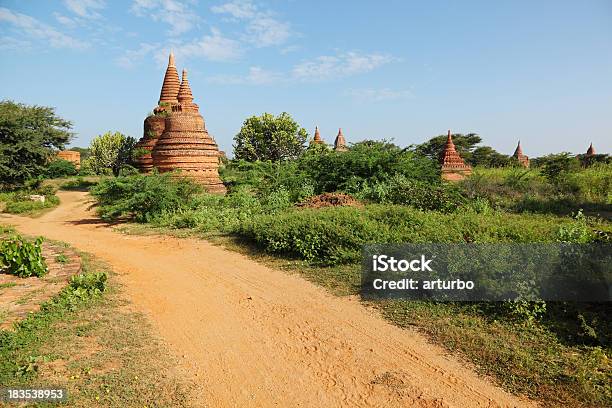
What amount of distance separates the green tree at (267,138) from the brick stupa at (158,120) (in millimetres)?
12701

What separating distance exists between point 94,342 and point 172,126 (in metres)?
13.8

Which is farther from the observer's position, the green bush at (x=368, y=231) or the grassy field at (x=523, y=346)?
the green bush at (x=368, y=231)

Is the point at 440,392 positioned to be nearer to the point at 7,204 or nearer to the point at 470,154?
the point at 7,204

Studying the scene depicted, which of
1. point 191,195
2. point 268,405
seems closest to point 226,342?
point 268,405

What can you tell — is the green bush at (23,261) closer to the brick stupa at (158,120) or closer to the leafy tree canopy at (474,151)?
the brick stupa at (158,120)

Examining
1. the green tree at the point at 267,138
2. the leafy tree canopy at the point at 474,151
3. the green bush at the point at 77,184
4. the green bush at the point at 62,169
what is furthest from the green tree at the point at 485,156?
the green bush at the point at 62,169

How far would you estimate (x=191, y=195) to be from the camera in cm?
1339

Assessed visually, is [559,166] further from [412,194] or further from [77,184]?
[77,184]

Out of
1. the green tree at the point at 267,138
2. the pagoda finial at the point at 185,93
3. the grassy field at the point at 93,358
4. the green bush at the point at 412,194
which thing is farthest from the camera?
the green tree at the point at 267,138

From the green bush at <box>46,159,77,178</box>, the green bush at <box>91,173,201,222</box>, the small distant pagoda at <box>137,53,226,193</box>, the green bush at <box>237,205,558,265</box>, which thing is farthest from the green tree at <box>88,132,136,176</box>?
the green bush at <box>237,205,558,265</box>

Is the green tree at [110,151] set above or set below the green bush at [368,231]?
above

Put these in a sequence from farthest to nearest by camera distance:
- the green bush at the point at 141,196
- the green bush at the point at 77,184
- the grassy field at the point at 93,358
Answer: the green bush at the point at 77,184 → the green bush at the point at 141,196 → the grassy field at the point at 93,358

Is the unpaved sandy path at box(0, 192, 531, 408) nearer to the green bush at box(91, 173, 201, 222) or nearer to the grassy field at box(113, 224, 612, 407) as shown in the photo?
the grassy field at box(113, 224, 612, 407)

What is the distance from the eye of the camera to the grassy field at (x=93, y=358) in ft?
10.9
